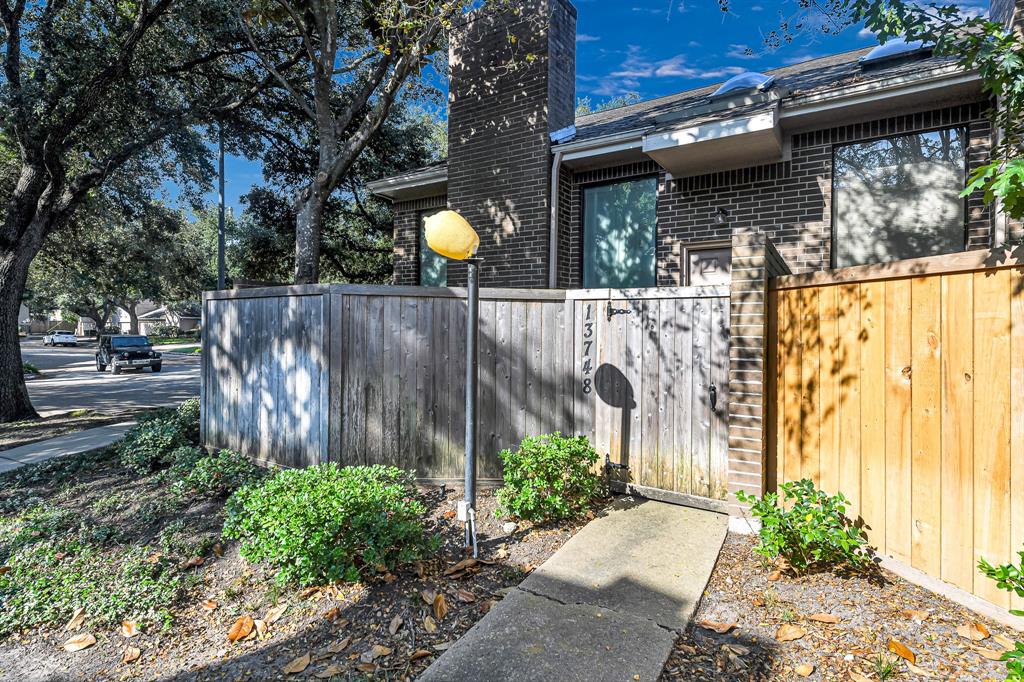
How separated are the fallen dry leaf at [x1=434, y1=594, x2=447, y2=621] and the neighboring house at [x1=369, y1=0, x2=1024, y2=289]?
484 cm

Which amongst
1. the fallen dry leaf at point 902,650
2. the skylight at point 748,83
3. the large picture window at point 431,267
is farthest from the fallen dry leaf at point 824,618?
the large picture window at point 431,267

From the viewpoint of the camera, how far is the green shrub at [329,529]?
3150 mm

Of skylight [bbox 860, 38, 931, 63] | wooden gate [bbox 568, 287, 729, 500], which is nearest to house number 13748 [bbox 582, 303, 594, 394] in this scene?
wooden gate [bbox 568, 287, 729, 500]

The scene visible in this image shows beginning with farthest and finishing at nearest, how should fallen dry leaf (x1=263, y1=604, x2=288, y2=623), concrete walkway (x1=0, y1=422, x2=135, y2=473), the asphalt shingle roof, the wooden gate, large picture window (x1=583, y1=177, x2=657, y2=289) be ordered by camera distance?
1. large picture window (x1=583, y1=177, x2=657, y2=289)
2. concrete walkway (x1=0, y1=422, x2=135, y2=473)
3. the asphalt shingle roof
4. the wooden gate
5. fallen dry leaf (x1=263, y1=604, x2=288, y2=623)

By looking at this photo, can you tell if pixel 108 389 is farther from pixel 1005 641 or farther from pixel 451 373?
pixel 1005 641

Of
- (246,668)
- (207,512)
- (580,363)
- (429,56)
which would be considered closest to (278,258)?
(429,56)

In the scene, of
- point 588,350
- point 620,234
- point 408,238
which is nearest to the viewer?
point 588,350

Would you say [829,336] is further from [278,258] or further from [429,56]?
[278,258]

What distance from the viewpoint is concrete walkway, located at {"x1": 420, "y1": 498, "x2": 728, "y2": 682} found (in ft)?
7.95

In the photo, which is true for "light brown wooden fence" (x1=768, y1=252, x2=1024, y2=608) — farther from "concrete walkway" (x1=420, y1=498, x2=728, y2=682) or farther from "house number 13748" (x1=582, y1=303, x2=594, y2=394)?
"house number 13748" (x1=582, y1=303, x2=594, y2=394)

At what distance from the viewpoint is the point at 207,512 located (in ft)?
14.6

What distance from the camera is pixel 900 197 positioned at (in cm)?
559

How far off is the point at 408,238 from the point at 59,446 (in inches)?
231

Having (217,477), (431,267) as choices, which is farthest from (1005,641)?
(431,267)
